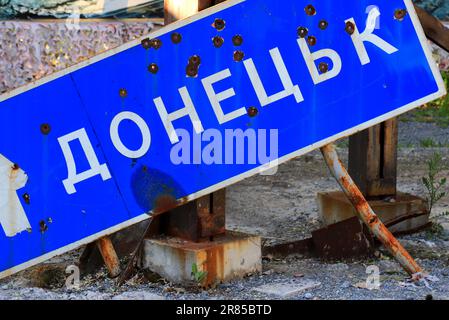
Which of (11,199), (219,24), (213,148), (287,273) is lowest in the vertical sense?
(287,273)

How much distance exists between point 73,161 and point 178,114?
1.75 ft

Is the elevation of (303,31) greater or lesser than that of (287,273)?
greater

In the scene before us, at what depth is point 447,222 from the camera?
19.5 ft

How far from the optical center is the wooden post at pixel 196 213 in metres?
4.38

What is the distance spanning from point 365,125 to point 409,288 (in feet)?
2.74

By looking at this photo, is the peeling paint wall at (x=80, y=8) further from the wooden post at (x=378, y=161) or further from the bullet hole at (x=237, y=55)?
the bullet hole at (x=237, y=55)

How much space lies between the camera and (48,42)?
11008 millimetres

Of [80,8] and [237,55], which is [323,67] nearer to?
[237,55]

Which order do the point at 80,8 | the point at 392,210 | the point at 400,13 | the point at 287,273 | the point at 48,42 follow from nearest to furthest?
the point at 400,13, the point at 287,273, the point at 392,210, the point at 80,8, the point at 48,42

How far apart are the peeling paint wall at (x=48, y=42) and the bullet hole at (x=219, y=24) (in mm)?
6958

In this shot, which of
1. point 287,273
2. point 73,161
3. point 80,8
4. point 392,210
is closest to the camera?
point 73,161

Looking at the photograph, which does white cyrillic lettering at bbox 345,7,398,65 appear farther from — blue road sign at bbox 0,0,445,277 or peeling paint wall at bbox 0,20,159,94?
peeling paint wall at bbox 0,20,159,94

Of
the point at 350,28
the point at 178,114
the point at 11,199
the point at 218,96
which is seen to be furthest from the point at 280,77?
the point at 11,199

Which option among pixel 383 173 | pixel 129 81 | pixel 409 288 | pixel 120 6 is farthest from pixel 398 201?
pixel 120 6
